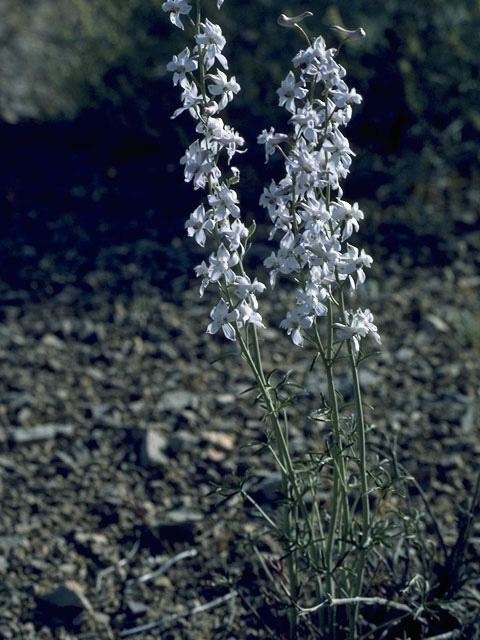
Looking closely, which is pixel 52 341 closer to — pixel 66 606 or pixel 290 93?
pixel 66 606

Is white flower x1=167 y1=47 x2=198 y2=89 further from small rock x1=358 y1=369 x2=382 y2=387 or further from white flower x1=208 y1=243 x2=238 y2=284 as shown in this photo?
small rock x1=358 y1=369 x2=382 y2=387

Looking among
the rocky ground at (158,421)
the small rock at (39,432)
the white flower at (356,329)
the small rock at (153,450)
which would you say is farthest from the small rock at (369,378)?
the white flower at (356,329)

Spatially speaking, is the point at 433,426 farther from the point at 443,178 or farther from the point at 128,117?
the point at 128,117

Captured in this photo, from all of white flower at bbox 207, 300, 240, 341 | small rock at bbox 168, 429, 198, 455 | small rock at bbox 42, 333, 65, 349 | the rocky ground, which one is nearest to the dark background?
the rocky ground

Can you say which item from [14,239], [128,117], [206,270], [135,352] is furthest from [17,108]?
[206,270]

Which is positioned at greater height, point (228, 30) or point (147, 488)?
point (228, 30)

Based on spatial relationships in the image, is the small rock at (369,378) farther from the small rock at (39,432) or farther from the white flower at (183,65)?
the white flower at (183,65)

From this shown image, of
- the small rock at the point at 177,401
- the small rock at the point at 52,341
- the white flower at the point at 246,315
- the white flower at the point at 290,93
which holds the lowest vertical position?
the small rock at the point at 177,401
